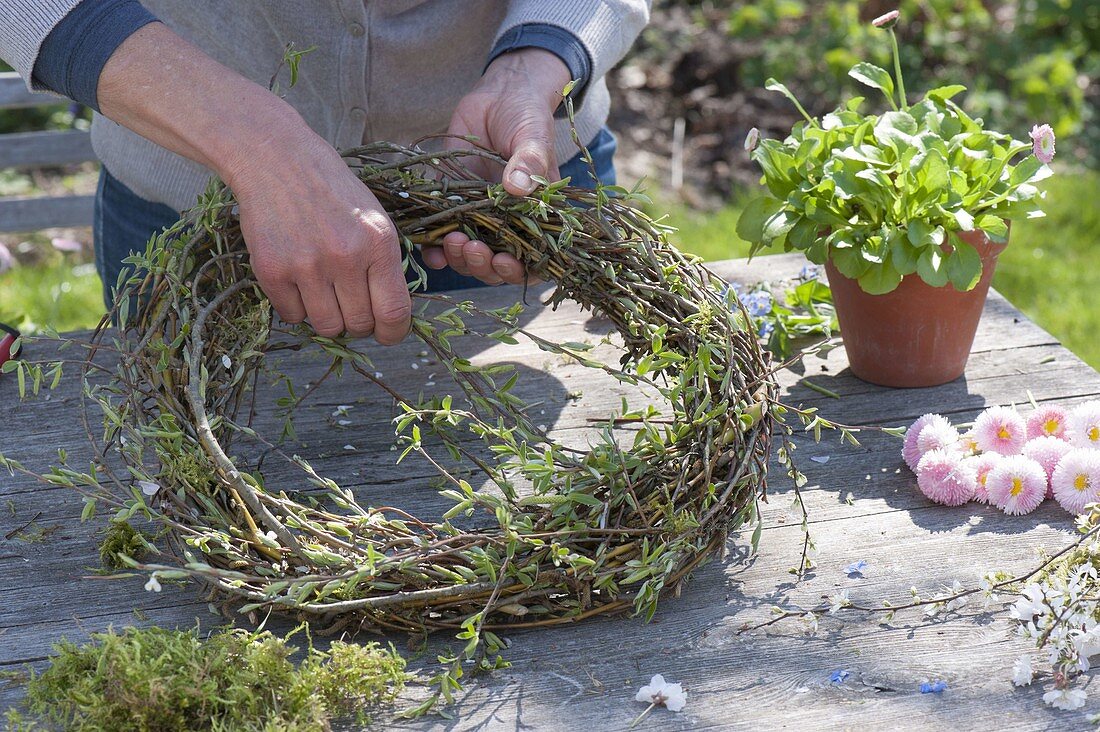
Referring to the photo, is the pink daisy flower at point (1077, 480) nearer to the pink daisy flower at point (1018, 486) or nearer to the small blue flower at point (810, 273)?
the pink daisy flower at point (1018, 486)

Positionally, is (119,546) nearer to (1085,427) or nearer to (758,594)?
(758,594)

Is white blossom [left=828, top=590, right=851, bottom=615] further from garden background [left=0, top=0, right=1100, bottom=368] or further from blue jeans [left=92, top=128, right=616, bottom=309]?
garden background [left=0, top=0, right=1100, bottom=368]

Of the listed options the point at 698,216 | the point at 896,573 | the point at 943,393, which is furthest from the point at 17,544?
the point at 698,216

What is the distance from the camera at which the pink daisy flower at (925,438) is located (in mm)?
1372

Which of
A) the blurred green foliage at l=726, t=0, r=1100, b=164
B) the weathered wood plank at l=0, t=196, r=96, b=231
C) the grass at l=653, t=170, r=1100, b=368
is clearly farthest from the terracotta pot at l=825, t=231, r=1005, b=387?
the blurred green foliage at l=726, t=0, r=1100, b=164

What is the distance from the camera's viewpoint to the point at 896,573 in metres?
1.21

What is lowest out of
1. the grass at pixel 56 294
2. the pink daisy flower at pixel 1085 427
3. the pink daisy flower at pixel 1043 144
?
the grass at pixel 56 294

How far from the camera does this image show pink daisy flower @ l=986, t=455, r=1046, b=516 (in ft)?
4.29

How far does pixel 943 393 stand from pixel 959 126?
15.4 inches

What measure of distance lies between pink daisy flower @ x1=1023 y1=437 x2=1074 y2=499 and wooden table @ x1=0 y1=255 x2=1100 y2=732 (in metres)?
0.04

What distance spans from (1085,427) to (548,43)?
0.97 meters

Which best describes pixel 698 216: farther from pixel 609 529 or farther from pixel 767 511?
pixel 609 529

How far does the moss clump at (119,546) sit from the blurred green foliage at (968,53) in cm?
371

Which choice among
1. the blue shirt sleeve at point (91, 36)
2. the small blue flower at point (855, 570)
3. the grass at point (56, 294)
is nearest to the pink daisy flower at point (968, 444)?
the small blue flower at point (855, 570)
